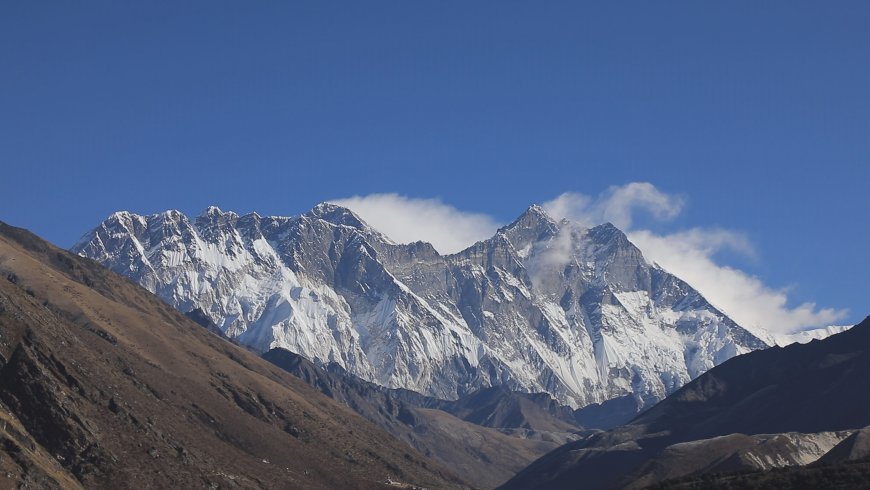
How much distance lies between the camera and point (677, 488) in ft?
557

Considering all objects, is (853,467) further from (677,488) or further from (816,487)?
(677,488)

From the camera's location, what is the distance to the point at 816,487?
160m

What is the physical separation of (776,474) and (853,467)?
32.3ft

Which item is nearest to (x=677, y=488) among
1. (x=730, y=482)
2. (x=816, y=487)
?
(x=730, y=482)

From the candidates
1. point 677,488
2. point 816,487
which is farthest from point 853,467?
point 677,488

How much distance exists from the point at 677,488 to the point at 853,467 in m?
22.8

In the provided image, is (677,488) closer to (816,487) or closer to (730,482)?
(730,482)

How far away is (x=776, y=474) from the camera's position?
170 metres

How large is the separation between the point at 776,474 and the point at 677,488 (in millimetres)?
13342

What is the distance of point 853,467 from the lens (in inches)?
6570

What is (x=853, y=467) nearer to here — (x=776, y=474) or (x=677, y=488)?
(x=776, y=474)

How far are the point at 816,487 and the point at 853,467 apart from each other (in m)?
9.37
